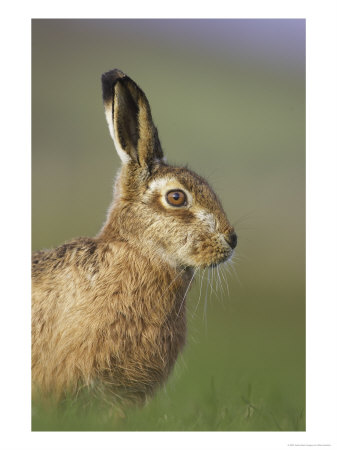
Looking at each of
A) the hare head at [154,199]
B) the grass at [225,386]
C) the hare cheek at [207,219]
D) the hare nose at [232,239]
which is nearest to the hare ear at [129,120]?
the hare head at [154,199]

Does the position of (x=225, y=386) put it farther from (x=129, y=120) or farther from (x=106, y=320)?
(x=129, y=120)

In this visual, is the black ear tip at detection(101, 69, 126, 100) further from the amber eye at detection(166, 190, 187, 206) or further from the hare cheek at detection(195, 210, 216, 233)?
the hare cheek at detection(195, 210, 216, 233)

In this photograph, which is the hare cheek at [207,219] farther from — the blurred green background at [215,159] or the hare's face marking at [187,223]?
the blurred green background at [215,159]

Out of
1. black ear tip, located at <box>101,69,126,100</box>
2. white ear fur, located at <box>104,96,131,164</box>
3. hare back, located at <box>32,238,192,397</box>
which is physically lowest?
hare back, located at <box>32,238,192,397</box>

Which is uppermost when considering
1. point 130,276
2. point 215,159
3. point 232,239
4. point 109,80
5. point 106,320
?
point 109,80

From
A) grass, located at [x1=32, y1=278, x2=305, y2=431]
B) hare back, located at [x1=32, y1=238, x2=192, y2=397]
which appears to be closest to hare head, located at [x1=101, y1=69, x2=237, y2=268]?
hare back, located at [x1=32, y1=238, x2=192, y2=397]

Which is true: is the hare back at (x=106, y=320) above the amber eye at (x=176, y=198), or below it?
below

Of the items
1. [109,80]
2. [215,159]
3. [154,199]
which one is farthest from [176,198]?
[215,159]
